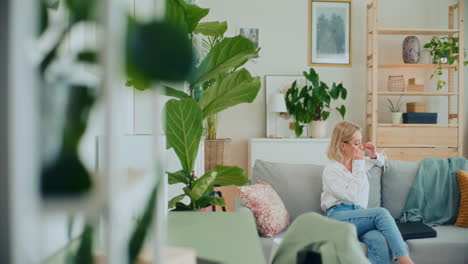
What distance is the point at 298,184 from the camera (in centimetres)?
262

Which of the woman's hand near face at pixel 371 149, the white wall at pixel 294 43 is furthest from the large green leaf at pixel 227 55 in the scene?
the white wall at pixel 294 43

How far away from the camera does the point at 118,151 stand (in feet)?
0.79

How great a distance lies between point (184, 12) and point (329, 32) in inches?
146

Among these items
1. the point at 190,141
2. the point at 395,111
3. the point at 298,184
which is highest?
the point at 395,111

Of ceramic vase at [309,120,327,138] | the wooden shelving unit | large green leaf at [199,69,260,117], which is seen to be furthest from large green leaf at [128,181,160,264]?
the wooden shelving unit

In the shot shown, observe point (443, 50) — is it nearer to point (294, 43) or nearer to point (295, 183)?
point (294, 43)

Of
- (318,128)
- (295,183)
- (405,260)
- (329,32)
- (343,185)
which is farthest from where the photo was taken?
(329,32)

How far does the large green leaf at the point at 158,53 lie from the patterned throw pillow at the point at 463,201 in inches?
111

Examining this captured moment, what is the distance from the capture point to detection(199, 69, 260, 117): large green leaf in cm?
123

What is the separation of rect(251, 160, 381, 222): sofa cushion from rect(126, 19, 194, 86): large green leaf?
2.43m

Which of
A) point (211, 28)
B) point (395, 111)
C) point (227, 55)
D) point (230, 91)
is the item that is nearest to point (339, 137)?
point (211, 28)

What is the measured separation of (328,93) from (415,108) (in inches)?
37.9

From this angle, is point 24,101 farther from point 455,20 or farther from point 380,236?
point 455,20

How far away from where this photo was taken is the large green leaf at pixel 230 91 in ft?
4.05
